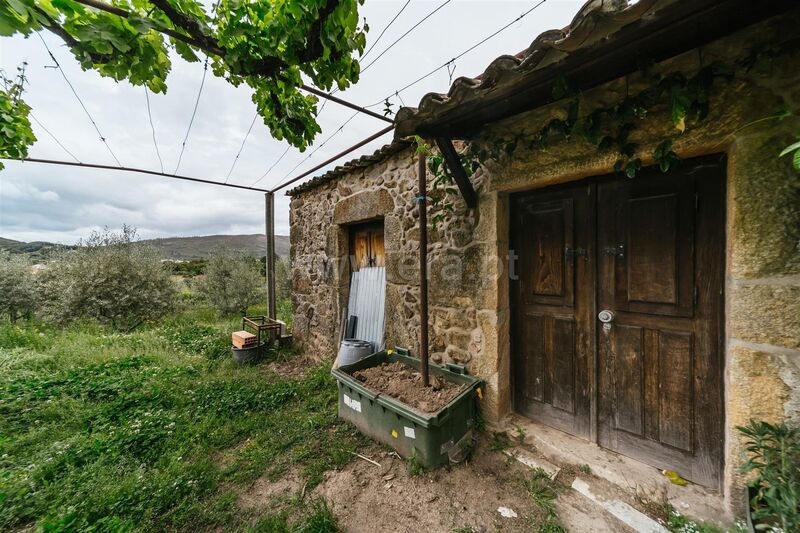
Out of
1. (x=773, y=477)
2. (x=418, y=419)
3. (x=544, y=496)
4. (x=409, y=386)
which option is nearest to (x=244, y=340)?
(x=409, y=386)

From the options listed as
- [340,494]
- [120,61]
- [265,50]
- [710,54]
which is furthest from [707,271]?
[120,61]

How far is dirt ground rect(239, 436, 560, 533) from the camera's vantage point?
177 cm

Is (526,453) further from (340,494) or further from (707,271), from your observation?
(707,271)

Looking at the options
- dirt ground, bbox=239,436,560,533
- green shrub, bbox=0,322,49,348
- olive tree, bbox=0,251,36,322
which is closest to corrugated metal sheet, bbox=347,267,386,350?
dirt ground, bbox=239,436,560,533

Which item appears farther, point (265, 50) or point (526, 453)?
point (526, 453)

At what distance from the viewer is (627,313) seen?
2057 millimetres

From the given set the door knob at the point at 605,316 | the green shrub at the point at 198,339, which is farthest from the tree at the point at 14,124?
the door knob at the point at 605,316

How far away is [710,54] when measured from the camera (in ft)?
4.99

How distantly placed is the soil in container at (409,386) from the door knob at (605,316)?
124 centimetres

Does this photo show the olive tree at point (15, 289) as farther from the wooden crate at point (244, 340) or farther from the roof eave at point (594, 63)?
the roof eave at point (594, 63)

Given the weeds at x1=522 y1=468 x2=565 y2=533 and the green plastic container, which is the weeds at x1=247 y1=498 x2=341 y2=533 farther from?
the weeds at x1=522 y1=468 x2=565 y2=533

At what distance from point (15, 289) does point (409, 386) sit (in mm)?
11961

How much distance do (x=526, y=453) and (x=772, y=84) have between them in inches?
107

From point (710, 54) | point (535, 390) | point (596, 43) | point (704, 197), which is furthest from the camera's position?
point (535, 390)
